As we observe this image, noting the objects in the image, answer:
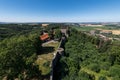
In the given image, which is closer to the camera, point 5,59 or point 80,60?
point 5,59

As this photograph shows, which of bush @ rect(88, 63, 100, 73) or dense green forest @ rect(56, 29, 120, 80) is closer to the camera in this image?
dense green forest @ rect(56, 29, 120, 80)

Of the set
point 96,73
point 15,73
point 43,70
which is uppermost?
point 15,73

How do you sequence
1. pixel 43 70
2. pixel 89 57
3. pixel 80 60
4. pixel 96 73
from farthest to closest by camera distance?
pixel 89 57 < pixel 80 60 < pixel 96 73 < pixel 43 70

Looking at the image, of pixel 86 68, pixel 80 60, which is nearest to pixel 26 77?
pixel 86 68

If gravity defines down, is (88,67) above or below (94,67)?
below

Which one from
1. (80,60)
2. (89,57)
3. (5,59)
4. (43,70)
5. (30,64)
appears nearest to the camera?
(5,59)

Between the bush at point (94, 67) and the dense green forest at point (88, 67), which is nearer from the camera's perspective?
the dense green forest at point (88, 67)

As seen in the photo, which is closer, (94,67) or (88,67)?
(94,67)

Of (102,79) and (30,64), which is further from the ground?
(30,64)

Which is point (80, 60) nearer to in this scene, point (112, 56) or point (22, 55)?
point (112, 56)
